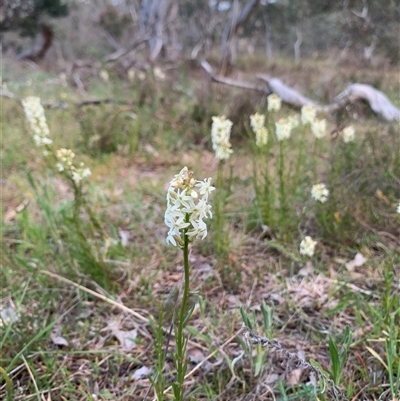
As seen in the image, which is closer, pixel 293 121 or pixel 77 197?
pixel 77 197

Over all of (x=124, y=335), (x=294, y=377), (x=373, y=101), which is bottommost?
(x=373, y=101)

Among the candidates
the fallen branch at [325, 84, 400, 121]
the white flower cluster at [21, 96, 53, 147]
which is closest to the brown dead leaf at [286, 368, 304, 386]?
the white flower cluster at [21, 96, 53, 147]

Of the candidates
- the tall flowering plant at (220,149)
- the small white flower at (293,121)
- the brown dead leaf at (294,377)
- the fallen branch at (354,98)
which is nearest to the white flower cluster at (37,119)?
the tall flowering plant at (220,149)

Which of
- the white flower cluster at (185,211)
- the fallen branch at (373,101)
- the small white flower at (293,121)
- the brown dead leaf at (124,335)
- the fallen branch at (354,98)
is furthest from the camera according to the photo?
the fallen branch at (354,98)

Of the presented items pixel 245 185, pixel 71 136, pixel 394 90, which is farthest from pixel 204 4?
pixel 245 185

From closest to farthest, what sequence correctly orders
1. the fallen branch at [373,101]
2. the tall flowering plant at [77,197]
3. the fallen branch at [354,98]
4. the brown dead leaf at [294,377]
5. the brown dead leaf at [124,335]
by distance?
the brown dead leaf at [294,377] → the brown dead leaf at [124,335] → the tall flowering plant at [77,197] → the fallen branch at [373,101] → the fallen branch at [354,98]

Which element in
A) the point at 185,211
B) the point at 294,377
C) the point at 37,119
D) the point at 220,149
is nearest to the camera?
the point at 185,211

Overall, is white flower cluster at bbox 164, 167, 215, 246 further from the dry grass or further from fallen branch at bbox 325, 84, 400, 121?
fallen branch at bbox 325, 84, 400, 121

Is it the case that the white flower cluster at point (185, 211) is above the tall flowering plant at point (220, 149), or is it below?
above

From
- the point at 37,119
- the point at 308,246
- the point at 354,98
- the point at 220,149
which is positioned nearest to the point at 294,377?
the point at 308,246

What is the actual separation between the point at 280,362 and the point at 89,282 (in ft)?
2.90

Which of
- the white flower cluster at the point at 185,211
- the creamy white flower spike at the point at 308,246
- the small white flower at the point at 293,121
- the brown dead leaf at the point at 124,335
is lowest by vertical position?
the brown dead leaf at the point at 124,335

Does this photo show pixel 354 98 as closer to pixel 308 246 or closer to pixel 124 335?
pixel 308 246

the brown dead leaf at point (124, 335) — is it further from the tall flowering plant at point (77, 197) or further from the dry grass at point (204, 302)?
the tall flowering plant at point (77, 197)
